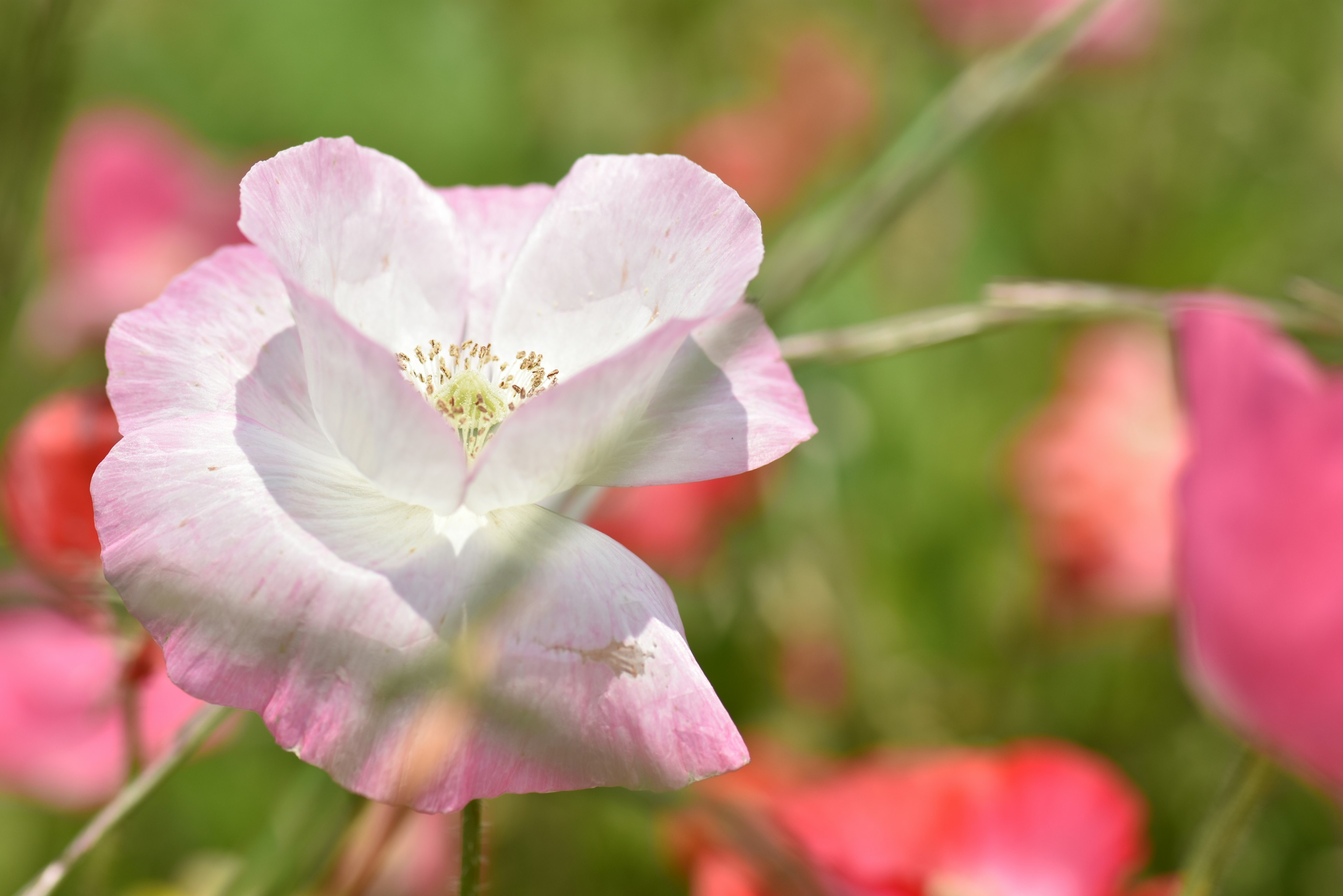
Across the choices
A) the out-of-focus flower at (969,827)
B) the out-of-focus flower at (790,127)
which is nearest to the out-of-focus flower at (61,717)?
the out-of-focus flower at (969,827)

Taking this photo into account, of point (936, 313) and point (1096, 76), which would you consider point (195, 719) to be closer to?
point (936, 313)

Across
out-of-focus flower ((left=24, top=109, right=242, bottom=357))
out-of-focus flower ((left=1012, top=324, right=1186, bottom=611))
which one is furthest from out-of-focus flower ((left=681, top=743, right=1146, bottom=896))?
out-of-focus flower ((left=24, top=109, right=242, bottom=357))

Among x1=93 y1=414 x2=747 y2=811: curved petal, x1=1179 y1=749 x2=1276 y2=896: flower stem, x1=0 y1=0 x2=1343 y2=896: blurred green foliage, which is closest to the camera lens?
x1=93 y1=414 x2=747 y2=811: curved petal

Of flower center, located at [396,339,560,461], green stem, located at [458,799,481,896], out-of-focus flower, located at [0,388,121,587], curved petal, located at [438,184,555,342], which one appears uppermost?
curved petal, located at [438,184,555,342]

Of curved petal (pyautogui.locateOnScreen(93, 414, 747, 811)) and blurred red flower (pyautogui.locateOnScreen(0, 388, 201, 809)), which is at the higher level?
curved petal (pyautogui.locateOnScreen(93, 414, 747, 811))

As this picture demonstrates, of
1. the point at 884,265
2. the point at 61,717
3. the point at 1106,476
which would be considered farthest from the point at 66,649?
the point at 884,265

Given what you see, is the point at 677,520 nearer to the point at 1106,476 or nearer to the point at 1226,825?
the point at 1106,476

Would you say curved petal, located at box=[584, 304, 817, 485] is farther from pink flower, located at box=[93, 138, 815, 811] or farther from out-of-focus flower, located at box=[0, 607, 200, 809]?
out-of-focus flower, located at box=[0, 607, 200, 809]

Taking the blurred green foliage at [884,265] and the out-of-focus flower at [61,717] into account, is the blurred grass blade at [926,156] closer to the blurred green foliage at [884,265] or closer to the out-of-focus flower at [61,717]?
the blurred green foliage at [884,265]
